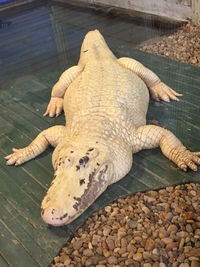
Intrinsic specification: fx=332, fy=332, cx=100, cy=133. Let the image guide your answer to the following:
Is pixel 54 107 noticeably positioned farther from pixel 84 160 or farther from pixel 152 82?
pixel 84 160

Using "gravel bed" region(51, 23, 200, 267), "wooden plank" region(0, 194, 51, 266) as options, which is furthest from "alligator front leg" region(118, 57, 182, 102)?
"wooden plank" region(0, 194, 51, 266)

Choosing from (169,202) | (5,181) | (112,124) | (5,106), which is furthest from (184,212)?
(5,106)

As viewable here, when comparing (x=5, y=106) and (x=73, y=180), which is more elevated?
(x=73, y=180)

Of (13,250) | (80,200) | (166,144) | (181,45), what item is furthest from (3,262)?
(181,45)

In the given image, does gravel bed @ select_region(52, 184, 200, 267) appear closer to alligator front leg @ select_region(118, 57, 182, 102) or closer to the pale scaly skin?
the pale scaly skin

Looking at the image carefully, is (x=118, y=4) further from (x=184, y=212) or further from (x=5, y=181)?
(x=184, y=212)
